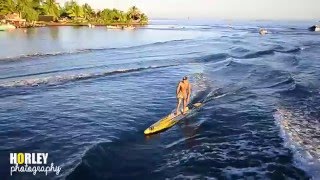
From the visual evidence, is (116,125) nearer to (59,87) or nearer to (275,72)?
(59,87)

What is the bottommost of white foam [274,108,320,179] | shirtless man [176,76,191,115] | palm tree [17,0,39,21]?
white foam [274,108,320,179]

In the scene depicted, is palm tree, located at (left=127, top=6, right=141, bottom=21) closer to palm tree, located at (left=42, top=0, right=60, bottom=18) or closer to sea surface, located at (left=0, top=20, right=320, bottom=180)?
palm tree, located at (left=42, top=0, right=60, bottom=18)

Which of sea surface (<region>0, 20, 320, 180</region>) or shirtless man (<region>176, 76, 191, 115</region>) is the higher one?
shirtless man (<region>176, 76, 191, 115</region>)

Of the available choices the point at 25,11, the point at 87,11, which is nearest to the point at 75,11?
the point at 87,11

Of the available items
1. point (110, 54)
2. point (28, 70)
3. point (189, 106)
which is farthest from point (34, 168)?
point (110, 54)

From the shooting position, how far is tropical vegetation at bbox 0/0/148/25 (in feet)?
380

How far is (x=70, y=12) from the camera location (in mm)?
145000

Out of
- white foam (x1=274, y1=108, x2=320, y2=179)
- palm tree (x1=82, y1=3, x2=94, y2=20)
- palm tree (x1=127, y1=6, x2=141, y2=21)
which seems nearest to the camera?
white foam (x1=274, y1=108, x2=320, y2=179)

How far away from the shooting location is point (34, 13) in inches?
4665

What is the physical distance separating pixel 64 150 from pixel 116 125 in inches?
160

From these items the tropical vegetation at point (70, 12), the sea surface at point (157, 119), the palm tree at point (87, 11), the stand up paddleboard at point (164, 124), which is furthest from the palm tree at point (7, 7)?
the stand up paddleboard at point (164, 124)

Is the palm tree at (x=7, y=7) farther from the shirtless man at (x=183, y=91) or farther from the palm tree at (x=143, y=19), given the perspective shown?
the shirtless man at (x=183, y=91)

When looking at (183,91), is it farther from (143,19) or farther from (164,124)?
(143,19)

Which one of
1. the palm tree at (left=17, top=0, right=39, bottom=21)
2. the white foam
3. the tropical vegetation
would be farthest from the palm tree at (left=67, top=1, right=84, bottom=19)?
the white foam
